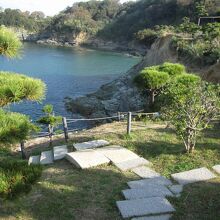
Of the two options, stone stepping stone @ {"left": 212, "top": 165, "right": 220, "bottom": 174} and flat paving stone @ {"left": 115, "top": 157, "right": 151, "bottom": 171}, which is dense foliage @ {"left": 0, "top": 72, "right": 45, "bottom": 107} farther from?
stone stepping stone @ {"left": 212, "top": 165, "right": 220, "bottom": 174}

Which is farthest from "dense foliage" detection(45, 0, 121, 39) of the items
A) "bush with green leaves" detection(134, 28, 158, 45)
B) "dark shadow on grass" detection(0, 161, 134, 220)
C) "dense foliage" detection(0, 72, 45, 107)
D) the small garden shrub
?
the small garden shrub

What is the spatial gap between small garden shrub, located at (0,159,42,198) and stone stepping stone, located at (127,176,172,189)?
10.2 ft

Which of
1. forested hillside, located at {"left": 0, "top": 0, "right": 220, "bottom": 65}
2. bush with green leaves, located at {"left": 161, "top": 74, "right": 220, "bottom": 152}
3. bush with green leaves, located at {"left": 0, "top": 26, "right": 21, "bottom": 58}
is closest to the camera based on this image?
bush with green leaves, located at {"left": 0, "top": 26, "right": 21, "bottom": 58}

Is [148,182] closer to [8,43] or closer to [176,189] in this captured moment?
[176,189]

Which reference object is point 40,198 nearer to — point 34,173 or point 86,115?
point 34,173

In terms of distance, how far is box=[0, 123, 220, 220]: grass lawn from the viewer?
6574 mm

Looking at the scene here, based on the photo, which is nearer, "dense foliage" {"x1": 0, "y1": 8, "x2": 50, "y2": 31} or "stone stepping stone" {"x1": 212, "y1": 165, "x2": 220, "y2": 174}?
"stone stepping stone" {"x1": 212, "y1": 165, "x2": 220, "y2": 174}

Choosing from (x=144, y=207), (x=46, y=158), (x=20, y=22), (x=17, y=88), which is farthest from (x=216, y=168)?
(x=20, y=22)

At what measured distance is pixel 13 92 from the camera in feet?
15.6

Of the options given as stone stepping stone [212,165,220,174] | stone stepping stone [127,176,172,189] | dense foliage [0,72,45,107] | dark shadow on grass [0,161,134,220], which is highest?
dense foliage [0,72,45,107]

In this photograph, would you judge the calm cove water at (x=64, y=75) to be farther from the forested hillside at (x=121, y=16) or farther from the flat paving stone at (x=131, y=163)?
the flat paving stone at (x=131, y=163)

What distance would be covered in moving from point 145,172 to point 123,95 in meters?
19.3

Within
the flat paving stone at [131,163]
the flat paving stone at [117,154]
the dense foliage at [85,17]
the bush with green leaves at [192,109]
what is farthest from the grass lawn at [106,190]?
the dense foliage at [85,17]

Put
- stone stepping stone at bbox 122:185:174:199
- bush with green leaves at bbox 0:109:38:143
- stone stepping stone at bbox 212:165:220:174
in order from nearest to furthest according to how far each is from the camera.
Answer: bush with green leaves at bbox 0:109:38:143, stone stepping stone at bbox 122:185:174:199, stone stepping stone at bbox 212:165:220:174
